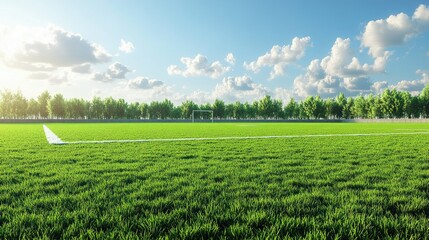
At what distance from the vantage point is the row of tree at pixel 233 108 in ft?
294

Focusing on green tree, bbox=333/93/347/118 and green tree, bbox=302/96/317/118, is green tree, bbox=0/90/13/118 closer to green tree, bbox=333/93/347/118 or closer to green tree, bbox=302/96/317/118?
green tree, bbox=302/96/317/118

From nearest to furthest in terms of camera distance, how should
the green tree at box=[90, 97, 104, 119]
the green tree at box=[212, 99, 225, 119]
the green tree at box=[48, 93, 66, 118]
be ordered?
1. the green tree at box=[48, 93, 66, 118]
2. the green tree at box=[90, 97, 104, 119]
3. the green tree at box=[212, 99, 225, 119]

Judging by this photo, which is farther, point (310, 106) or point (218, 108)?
point (218, 108)

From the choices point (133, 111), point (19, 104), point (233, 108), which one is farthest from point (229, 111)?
point (19, 104)

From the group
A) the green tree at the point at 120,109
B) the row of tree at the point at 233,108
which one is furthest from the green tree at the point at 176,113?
the green tree at the point at 120,109

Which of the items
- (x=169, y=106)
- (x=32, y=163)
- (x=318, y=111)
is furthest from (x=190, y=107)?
(x=32, y=163)

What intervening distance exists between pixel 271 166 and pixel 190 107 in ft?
393

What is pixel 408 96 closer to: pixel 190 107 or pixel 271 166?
pixel 190 107

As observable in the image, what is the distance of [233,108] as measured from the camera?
412ft

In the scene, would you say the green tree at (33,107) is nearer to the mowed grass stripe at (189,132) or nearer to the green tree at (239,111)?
the green tree at (239,111)

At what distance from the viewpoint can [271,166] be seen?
21.6 ft

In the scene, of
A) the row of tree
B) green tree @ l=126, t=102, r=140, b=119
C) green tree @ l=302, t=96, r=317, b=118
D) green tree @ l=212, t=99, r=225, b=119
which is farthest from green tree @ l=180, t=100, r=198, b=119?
green tree @ l=302, t=96, r=317, b=118

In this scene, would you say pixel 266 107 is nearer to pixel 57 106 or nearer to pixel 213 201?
pixel 57 106

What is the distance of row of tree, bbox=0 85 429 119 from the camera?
294 feet
